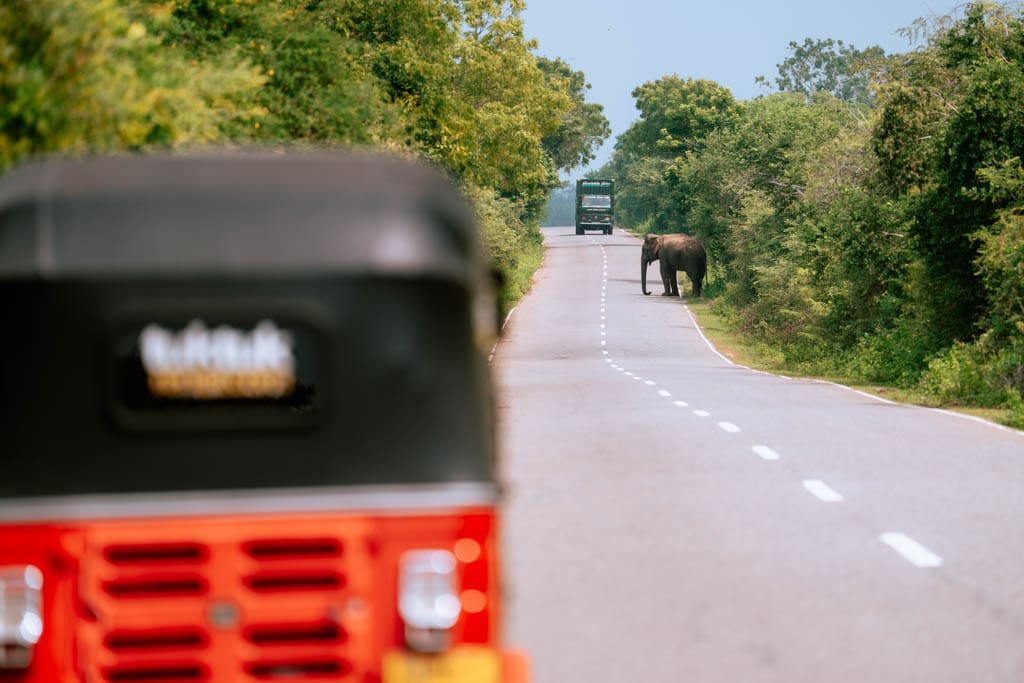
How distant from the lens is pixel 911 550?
10047 mm

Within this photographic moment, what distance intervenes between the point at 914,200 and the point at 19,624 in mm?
33407

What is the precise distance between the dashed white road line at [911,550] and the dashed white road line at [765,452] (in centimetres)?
473

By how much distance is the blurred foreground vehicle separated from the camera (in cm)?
466

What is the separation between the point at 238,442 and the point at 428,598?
724 millimetres

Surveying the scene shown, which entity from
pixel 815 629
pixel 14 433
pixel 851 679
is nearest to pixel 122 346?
pixel 14 433

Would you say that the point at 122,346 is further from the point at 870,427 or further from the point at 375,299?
the point at 870,427

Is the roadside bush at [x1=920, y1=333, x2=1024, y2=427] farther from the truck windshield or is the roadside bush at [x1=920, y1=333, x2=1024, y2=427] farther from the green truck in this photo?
the truck windshield

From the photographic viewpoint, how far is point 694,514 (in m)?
11.6

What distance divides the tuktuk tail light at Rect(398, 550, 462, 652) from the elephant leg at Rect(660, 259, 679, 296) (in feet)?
249

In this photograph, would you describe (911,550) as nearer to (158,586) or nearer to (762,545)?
(762,545)

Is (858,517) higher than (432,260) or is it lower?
lower

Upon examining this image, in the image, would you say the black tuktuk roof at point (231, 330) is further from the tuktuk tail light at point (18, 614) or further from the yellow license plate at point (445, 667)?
the yellow license plate at point (445, 667)

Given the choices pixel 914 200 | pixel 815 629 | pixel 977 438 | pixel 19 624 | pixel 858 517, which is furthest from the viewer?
pixel 914 200

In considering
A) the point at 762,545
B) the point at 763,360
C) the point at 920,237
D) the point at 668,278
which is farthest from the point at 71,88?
the point at 668,278
